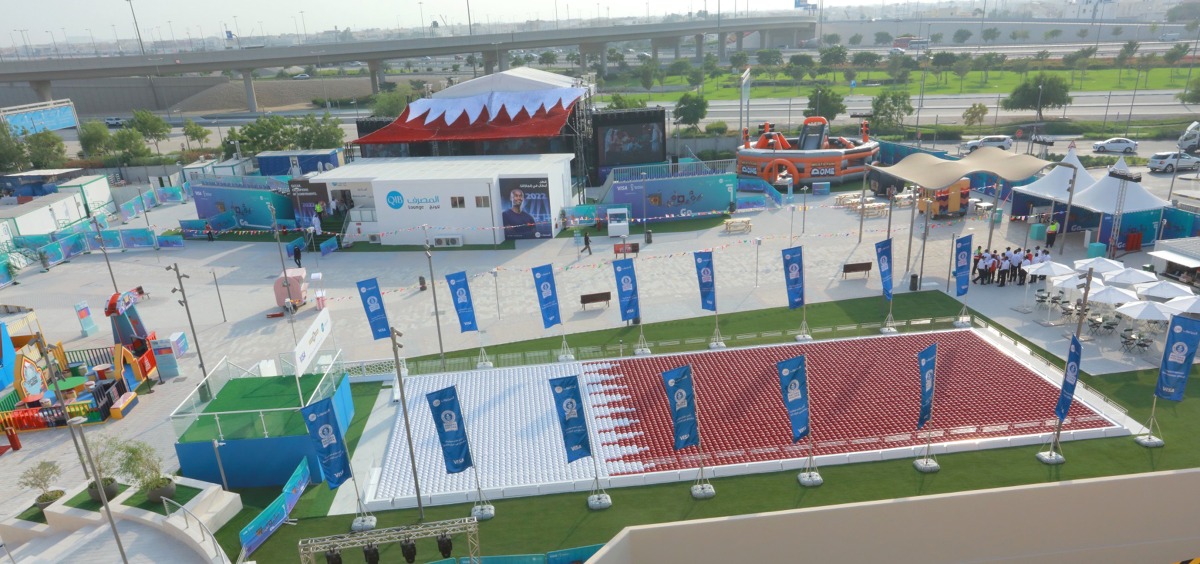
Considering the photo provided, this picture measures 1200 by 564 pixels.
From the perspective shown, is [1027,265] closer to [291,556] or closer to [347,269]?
[291,556]

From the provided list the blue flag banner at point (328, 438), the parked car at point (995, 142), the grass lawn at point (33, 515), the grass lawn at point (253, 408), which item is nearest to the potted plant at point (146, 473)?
the grass lawn at point (253, 408)

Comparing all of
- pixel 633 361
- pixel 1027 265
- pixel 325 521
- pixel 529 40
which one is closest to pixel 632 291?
pixel 633 361

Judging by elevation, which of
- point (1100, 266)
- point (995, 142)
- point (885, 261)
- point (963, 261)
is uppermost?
point (885, 261)

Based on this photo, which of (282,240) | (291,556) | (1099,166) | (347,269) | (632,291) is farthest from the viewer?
(1099,166)

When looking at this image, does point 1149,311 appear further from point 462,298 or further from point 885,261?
point 462,298

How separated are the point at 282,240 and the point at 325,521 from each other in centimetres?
2434

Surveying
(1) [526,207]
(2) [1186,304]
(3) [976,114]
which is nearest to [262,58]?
(1) [526,207]

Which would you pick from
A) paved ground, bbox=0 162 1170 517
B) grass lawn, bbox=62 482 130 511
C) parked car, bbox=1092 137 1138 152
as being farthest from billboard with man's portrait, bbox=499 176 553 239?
parked car, bbox=1092 137 1138 152

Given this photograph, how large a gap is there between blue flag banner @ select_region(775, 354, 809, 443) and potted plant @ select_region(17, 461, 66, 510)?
1592 cm

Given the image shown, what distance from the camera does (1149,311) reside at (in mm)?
20016

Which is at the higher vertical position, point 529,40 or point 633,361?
point 529,40

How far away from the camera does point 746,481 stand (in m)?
16.0

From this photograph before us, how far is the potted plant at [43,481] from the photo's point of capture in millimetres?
15781

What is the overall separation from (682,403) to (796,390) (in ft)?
7.66
